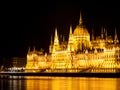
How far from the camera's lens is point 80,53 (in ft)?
448

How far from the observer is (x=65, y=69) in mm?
138375

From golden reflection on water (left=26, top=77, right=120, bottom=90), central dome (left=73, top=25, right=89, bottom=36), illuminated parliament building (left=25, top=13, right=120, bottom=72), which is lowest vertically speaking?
golden reflection on water (left=26, top=77, right=120, bottom=90)

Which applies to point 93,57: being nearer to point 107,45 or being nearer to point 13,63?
point 107,45

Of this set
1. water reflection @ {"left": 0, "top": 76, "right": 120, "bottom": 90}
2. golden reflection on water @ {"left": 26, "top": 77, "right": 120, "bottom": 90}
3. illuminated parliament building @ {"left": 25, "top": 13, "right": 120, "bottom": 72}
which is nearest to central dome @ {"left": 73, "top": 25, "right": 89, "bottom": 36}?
illuminated parliament building @ {"left": 25, "top": 13, "right": 120, "bottom": 72}

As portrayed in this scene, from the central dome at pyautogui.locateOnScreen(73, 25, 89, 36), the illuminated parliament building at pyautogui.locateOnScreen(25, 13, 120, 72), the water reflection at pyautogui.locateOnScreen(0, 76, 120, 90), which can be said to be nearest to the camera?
the water reflection at pyautogui.locateOnScreen(0, 76, 120, 90)

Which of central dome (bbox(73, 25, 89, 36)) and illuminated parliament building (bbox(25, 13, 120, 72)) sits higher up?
central dome (bbox(73, 25, 89, 36))

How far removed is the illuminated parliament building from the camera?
401 ft

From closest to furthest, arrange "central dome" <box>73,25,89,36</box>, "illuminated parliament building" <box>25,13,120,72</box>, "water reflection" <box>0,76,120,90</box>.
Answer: "water reflection" <box>0,76,120,90</box> → "illuminated parliament building" <box>25,13,120,72</box> → "central dome" <box>73,25,89,36</box>

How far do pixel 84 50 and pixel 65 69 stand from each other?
6.42 m

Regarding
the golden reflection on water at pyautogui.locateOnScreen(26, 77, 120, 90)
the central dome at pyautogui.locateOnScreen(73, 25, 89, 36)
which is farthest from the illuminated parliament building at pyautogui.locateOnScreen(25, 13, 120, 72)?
the golden reflection on water at pyautogui.locateOnScreen(26, 77, 120, 90)

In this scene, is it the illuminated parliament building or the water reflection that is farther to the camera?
the illuminated parliament building

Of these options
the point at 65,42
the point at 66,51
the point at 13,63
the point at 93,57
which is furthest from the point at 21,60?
the point at 93,57

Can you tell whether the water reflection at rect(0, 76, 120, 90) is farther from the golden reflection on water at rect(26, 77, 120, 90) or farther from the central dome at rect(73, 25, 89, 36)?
the central dome at rect(73, 25, 89, 36)

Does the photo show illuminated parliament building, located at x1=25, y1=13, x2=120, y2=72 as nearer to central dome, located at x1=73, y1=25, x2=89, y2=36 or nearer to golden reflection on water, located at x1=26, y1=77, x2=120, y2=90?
central dome, located at x1=73, y1=25, x2=89, y2=36
